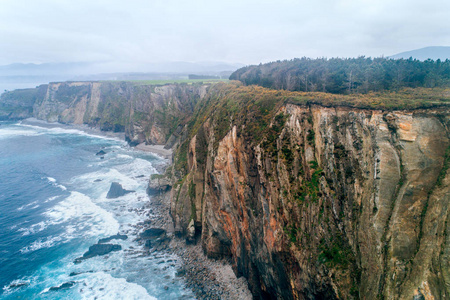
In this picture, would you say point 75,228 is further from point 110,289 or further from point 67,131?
point 67,131

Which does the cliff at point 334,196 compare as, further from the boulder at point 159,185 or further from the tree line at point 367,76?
the boulder at point 159,185

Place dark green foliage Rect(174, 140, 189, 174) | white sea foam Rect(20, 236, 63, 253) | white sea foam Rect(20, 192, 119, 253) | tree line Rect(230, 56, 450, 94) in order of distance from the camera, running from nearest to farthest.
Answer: tree line Rect(230, 56, 450, 94) < white sea foam Rect(20, 236, 63, 253) < white sea foam Rect(20, 192, 119, 253) < dark green foliage Rect(174, 140, 189, 174)

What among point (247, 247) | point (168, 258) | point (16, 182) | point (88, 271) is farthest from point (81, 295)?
point (16, 182)

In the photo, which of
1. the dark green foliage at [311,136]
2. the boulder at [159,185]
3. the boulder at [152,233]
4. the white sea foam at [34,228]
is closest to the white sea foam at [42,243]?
the white sea foam at [34,228]

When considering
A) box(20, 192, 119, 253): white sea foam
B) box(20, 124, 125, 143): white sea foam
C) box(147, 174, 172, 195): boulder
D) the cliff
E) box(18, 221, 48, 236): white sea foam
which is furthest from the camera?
box(20, 124, 125, 143): white sea foam

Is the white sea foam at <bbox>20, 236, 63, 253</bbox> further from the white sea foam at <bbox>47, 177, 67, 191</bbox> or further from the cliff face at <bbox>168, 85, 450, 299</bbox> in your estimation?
the cliff face at <bbox>168, 85, 450, 299</bbox>

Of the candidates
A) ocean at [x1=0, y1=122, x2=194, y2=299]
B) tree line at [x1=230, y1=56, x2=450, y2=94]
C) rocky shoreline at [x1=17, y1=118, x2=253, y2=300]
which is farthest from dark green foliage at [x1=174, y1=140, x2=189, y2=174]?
tree line at [x1=230, y1=56, x2=450, y2=94]

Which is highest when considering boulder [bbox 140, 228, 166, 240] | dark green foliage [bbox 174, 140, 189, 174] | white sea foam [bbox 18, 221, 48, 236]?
dark green foliage [bbox 174, 140, 189, 174]
